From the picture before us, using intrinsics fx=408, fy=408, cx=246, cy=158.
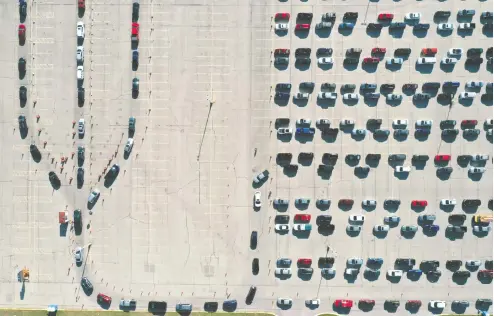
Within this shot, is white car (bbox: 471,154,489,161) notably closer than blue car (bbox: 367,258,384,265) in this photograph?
Yes

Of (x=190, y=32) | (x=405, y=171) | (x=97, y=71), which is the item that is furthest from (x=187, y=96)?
(x=405, y=171)

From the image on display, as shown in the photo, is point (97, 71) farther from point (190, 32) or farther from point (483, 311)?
point (483, 311)

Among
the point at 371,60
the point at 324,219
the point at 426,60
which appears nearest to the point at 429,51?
the point at 426,60

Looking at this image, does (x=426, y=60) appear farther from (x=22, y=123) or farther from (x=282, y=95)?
(x=22, y=123)

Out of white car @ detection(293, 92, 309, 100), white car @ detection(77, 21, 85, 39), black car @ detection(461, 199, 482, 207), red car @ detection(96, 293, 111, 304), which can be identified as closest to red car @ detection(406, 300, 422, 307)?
black car @ detection(461, 199, 482, 207)

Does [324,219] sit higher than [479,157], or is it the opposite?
[479,157]

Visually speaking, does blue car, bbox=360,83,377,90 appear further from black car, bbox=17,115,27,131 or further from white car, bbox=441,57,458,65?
black car, bbox=17,115,27,131

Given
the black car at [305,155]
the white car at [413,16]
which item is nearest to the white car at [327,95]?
the black car at [305,155]
